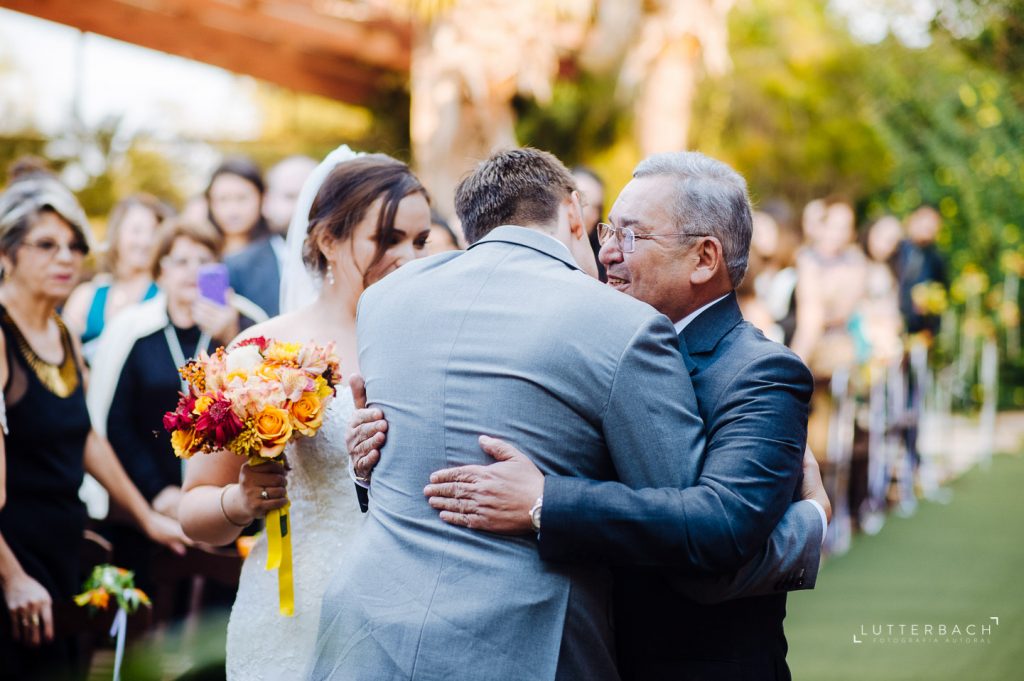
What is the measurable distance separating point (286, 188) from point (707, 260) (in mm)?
4403

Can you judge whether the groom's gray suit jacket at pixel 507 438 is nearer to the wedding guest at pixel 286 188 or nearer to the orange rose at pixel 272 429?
the orange rose at pixel 272 429

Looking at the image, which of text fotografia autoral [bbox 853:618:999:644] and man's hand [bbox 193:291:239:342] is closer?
man's hand [bbox 193:291:239:342]

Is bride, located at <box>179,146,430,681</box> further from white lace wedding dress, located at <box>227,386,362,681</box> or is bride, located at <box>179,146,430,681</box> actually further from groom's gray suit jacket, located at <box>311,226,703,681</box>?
groom's gray suit jacket, located at <box>311,226,703,681</box>

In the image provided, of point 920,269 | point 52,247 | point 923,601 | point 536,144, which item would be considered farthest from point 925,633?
point 536,144

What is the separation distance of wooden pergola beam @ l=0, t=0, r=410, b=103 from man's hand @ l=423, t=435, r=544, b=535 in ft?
32.0

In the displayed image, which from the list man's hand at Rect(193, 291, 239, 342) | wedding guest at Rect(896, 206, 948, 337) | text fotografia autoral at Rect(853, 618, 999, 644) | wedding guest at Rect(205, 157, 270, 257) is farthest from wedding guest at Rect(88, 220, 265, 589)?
wedding guest at Rect(896, 206, 948, 337)

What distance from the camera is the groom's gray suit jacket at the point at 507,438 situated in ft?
6.88

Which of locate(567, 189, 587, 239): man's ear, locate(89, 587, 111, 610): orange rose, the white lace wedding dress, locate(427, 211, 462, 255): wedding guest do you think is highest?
locate(567, 189, 587, 239): man's ear

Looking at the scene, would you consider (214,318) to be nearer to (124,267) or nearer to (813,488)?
(124,267)

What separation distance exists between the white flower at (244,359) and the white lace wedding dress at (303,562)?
0.39 meters

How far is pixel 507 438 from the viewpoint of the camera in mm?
2158

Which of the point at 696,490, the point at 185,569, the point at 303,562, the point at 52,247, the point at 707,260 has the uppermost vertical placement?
the point at 707,260

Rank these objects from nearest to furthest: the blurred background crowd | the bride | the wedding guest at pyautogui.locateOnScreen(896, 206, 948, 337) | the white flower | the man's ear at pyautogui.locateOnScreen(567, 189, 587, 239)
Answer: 1. the man's ear at pyautogui.locateOnScreen(567, 189, 587, 239)
2. the white flower
3. the bride
4. the blurred background crowd
5. the wedding guest at pyautogui.locateOnScreen(896, 206, 948, 337)

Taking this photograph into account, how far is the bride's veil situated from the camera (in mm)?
3469
